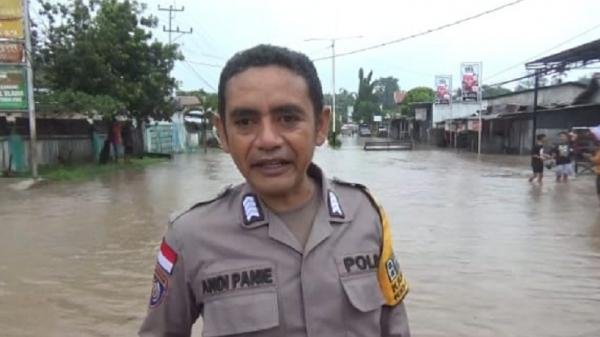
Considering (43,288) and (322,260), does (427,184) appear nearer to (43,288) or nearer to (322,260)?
(43,288)

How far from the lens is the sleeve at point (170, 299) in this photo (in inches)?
61.6

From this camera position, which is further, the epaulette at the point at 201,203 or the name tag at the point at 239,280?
the epaulette at the point at 201,203

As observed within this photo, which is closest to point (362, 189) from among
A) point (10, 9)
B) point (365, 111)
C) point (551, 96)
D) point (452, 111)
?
point (10, 9)

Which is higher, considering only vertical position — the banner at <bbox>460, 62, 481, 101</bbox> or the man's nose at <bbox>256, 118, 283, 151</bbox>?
the banner at <bbox>460, 62, 481, 101</bbox>

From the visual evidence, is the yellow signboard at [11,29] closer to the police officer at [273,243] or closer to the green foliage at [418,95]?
the police officer at [273,243]

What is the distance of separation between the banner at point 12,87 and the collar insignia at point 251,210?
647 inches

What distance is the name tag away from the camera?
1497 mm

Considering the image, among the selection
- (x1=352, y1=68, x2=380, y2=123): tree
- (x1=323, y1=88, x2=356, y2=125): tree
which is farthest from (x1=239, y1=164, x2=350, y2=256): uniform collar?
(x1=323, y1=88, x2=356, y2=125): tree

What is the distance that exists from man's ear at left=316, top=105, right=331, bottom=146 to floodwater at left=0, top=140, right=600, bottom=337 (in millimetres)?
3482

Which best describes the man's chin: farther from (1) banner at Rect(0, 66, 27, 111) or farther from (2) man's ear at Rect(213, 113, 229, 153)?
(1) banner at Rect(0, 66, 27, 111)

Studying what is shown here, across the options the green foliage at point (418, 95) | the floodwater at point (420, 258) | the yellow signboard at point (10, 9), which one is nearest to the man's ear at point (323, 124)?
the floodwater at point (420, 258)

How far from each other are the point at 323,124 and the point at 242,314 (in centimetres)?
53

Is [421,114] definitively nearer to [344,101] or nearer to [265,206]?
[265,206]

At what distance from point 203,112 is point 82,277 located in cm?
4322
